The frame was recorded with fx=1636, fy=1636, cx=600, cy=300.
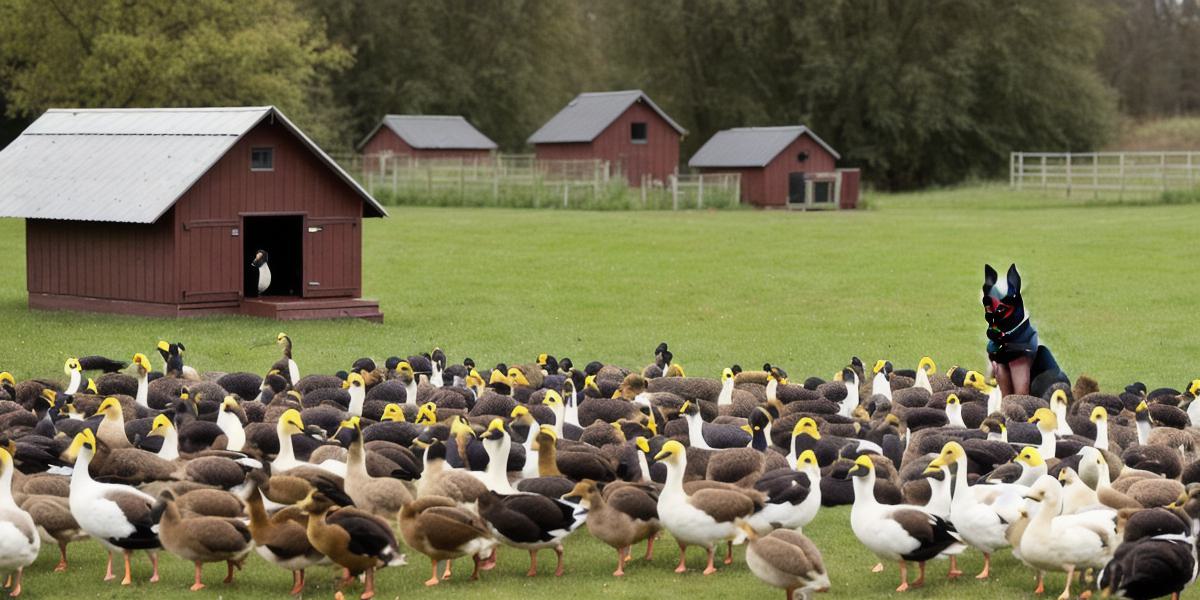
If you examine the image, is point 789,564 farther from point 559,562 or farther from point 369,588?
point 369,588

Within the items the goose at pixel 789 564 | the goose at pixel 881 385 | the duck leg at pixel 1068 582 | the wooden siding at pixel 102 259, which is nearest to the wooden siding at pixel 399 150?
the wooden siding at pixel 102 259

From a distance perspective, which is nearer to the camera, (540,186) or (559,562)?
(559,562)

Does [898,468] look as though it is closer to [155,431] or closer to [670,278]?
[155,431]

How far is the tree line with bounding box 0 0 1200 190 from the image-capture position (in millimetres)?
97125

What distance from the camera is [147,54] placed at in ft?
234

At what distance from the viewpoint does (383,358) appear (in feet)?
97.1

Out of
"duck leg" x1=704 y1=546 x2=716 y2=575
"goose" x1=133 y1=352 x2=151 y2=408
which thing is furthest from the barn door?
"duck leg" x1=704 y1=546 x2=716 y2=575

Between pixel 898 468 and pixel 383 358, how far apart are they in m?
13.1

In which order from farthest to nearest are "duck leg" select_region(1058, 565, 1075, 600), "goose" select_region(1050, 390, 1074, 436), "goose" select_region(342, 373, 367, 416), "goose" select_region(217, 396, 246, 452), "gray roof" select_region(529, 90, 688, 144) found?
"gray roof" select_region(529, 90, 688, 144) → "goose" select_region(342, 373, 367, 416) → "goose" select_region(1050, 390, 1074, 436) → "goose" select_region(217, 396, 246, 452) → "duck leg" select_region(1058, 565, 1075, 600)

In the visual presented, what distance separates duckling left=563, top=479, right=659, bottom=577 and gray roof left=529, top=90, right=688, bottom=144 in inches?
2589

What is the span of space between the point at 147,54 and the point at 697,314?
1679 inches

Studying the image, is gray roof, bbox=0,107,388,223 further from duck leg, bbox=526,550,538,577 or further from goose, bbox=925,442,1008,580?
goose, bbox=925,442,1008,580

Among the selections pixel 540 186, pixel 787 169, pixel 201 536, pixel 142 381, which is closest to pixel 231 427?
pixel 142 381

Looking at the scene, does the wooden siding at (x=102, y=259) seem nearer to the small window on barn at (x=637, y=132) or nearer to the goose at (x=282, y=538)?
the goose at (x=282, y=538)
